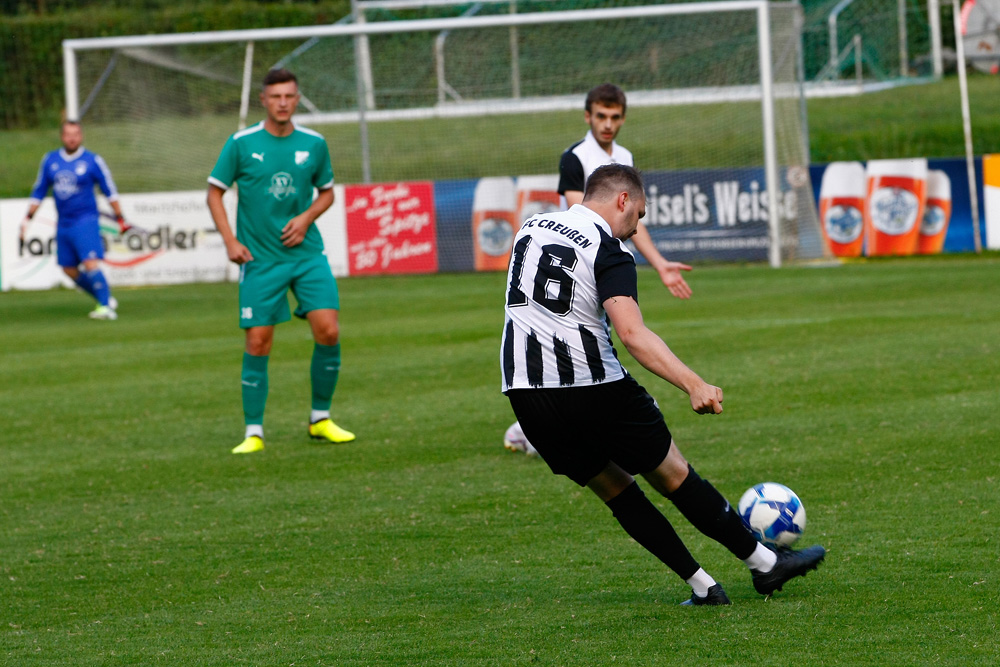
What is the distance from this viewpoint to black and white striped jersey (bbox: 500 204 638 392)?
165 inches

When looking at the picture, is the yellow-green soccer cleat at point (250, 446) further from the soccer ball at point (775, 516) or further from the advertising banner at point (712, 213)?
the advertising banner at point (712, 213)

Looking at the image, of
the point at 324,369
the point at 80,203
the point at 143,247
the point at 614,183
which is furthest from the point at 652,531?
the point at 143,247

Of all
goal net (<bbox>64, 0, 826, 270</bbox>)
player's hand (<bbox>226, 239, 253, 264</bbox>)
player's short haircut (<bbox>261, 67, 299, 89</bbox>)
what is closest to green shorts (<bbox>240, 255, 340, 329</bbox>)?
player's hand (<bbox>226, 239, 253, 264</bbox>)

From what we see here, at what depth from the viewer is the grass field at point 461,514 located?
13.8ft

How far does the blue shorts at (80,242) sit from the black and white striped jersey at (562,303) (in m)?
12.3

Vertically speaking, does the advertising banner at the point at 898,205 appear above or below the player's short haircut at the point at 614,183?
above

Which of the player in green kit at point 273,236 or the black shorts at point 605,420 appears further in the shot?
the player in green kit at point 273,236

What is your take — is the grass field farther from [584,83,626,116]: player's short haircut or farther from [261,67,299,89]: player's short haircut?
[261,67,299,89]: player's short haircut

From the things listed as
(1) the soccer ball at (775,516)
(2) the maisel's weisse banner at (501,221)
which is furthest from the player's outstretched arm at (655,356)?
(2) the maisel's weisse banner at (501,221)

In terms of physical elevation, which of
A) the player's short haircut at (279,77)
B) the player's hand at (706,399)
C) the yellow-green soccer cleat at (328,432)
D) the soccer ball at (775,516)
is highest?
the player's short haircut at (279,77)

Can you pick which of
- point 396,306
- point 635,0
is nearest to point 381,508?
point 396,306

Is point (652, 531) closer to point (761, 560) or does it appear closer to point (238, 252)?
point (761, 560)

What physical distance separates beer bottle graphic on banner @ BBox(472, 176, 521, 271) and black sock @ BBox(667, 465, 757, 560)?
14607mm

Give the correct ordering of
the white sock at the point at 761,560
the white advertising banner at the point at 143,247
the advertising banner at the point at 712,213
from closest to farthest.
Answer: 1. the white sock at the point at 761,560
2. the advertising banner at the point at 712,213
3. the white advertising banner at the point at 143,247
